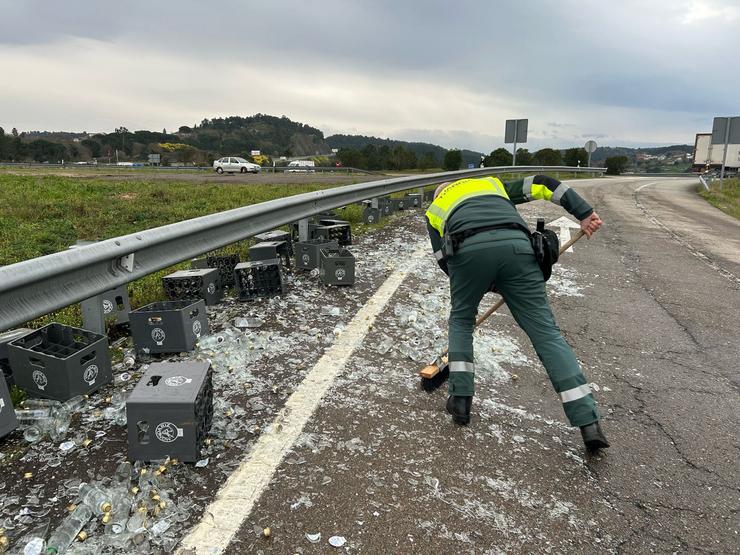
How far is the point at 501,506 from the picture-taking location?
2.36 m

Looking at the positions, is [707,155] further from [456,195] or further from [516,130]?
[456,195]

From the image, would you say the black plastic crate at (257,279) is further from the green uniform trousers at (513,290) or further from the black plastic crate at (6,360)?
the green uniform trousers at (513,290)

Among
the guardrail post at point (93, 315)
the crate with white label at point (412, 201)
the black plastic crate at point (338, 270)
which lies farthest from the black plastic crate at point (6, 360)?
the crate with white label at point (412, 201)

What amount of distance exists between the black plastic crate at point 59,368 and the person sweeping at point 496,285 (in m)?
2.09

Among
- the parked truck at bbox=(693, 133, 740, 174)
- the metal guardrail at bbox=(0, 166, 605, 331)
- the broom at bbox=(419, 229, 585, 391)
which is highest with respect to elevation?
the parked truck at bbox=(693, 133, 740, 174)

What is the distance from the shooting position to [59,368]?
3010mm

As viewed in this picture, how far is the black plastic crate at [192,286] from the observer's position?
4.71 m

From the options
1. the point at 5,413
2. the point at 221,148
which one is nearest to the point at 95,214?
the point at 5,413

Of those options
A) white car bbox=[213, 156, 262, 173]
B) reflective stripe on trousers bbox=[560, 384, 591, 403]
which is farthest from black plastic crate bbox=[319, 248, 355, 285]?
white car bbox=[213, 156, 262, 173]

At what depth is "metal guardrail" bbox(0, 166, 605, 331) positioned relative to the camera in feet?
8.20

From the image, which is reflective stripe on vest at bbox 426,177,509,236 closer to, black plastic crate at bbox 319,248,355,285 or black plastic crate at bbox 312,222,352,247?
black plastic crate at bbox 319,248,355,285

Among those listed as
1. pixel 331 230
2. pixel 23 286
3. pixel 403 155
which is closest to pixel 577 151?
pixel 403 155

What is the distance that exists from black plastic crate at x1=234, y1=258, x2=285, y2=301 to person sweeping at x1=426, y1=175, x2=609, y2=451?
208cm

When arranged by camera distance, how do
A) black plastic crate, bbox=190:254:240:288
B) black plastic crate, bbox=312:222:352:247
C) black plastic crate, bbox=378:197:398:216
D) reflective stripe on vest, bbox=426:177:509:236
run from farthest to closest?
black plastic crate, bbox=378:197:398:216, black plastic crate, bbox=312:222:352:247, black plastic crate, bbox=190:254:240:288, reflective stripe on vest, bbox=426:177:509:236
